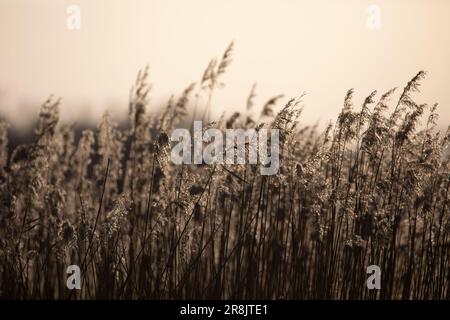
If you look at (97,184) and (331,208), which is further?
(97,184)

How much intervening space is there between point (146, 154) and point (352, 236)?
2017 mm

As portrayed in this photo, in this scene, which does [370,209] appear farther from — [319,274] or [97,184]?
[97,184]

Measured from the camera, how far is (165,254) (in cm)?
417

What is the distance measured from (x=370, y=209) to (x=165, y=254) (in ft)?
4.53

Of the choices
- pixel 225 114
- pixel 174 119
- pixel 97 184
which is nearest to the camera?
pixel 225 114
